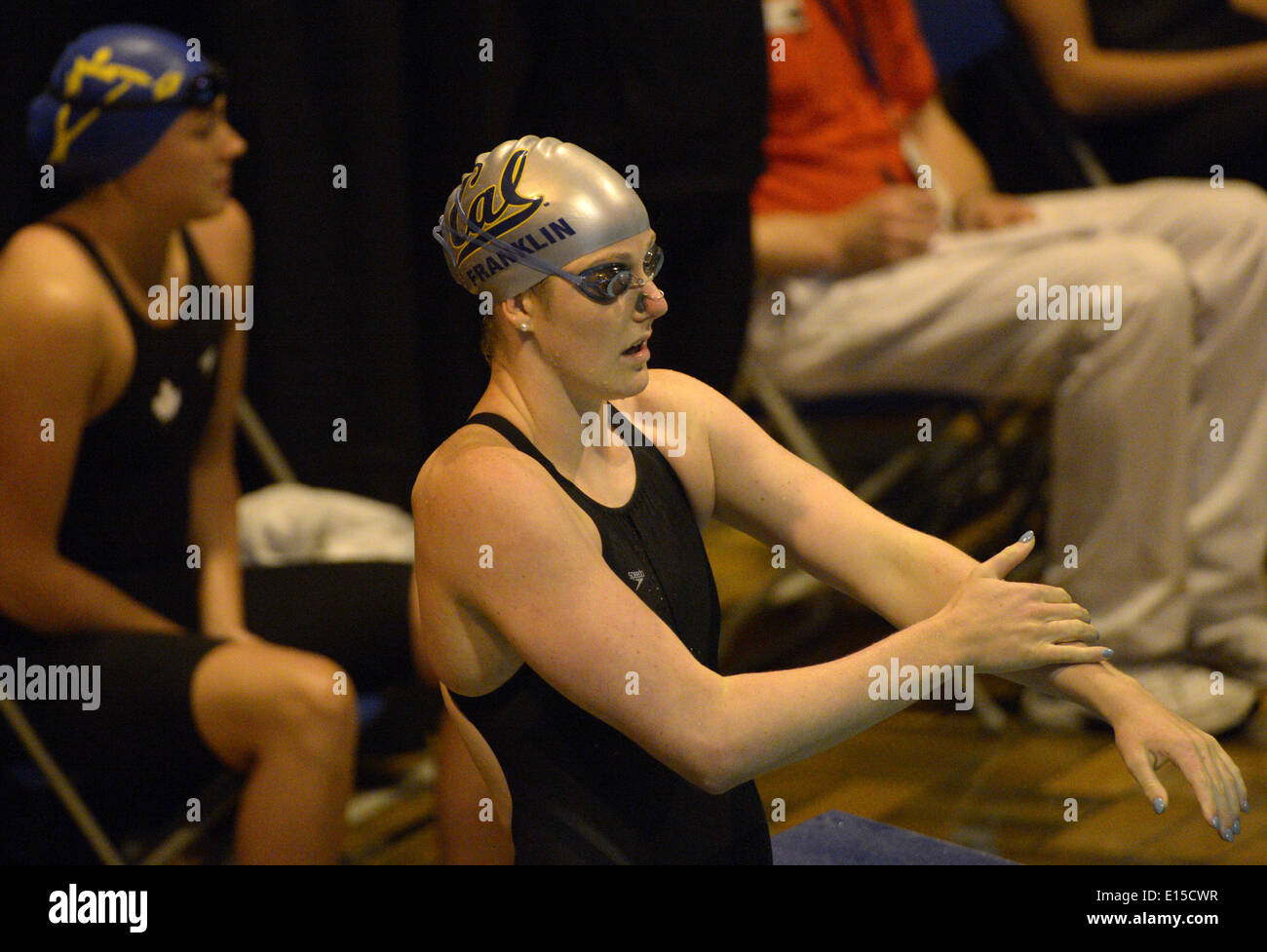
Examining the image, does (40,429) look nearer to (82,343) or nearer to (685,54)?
(82,343)

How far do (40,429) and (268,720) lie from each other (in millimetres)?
622

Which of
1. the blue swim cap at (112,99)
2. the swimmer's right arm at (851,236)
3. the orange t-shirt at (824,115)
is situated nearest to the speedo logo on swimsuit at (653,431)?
the blue swim cap at (112,99)

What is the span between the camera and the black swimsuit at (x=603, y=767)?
1.83m

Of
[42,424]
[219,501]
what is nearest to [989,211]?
[219,501]

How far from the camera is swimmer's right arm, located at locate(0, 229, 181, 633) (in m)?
2.72

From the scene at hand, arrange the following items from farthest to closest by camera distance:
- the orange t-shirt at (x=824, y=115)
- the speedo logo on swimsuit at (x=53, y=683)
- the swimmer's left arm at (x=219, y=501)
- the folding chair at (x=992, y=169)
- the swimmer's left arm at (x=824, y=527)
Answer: the folding chair at (x=992, y=169) < the orange t-shirt at (x=824, y=115) < the swimmer's left arm at (x=219, y=501) < the speedo logo on swimsuit at (x=53, y=683) < the swimmer's left arm at (x=824, y=527)

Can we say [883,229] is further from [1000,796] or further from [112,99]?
[112,99]

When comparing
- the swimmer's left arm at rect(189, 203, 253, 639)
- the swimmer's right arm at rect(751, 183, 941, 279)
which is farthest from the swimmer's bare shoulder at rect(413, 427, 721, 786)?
the swimmer's right arm at rect(751, 183, 941, 279)

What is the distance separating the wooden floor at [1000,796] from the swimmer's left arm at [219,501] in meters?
0.63

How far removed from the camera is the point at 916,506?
4430 mm

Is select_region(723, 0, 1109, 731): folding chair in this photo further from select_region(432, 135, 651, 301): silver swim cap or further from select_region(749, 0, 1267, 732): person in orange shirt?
select_region(432, 135, 651, 301): silver swim cap

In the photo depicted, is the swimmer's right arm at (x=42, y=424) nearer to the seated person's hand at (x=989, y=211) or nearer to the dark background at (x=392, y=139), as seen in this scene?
the dark background at (x=392, y=139)
